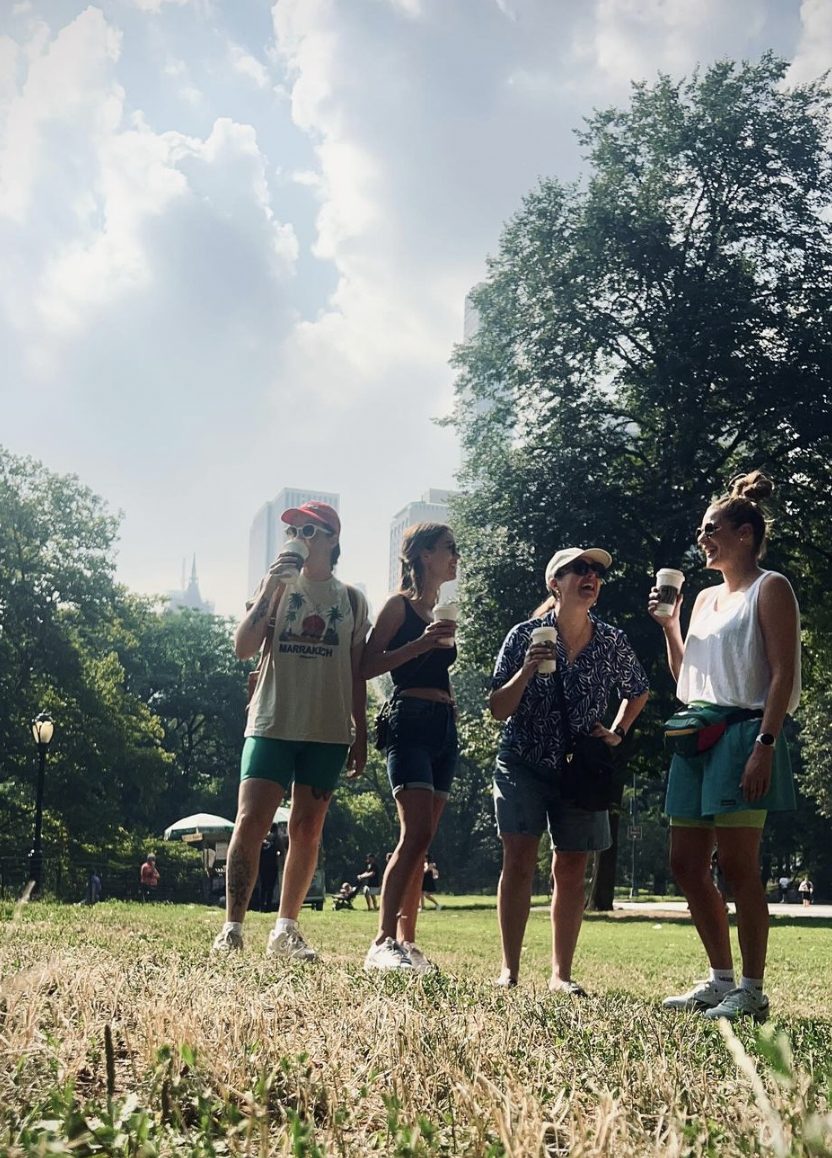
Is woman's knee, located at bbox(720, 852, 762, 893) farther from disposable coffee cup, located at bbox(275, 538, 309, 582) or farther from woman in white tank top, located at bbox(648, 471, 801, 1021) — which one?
disposable coffee cup, located at bbox(275, 538, 309, 582)

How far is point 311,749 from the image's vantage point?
6.29m

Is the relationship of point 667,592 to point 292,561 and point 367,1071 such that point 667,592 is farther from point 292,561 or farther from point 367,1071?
point 367,1071

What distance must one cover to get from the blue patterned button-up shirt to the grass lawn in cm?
143

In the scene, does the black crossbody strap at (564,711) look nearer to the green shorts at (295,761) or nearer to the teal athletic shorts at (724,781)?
the teal athletic shorts at (724,781)

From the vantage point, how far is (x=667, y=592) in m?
5.49

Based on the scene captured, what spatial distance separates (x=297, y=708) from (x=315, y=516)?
105 centimetres

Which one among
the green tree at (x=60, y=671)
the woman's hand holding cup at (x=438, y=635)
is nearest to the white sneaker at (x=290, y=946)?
the woman's hand holding cup at (x=438, y=635)

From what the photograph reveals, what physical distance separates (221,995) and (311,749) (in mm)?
2698

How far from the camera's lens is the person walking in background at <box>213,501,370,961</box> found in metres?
6.09

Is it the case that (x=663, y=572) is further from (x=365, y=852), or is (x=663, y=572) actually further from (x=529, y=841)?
(x=365, y=852)

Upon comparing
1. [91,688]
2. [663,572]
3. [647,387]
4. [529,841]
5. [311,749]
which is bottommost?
[529,841]

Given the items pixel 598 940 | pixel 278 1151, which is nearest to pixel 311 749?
pixel 278 1151

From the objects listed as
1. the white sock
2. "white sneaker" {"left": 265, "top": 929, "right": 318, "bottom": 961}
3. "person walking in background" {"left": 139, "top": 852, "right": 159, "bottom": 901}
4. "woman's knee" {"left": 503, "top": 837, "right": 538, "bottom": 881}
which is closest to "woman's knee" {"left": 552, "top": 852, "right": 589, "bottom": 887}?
"woman's knee" {"left": 503, "top": 837, "right": 538, "bottom": 881}

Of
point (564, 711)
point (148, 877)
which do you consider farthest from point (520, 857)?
point (148, 877)
